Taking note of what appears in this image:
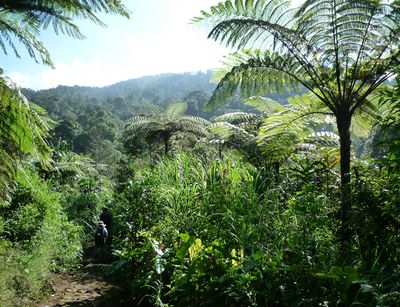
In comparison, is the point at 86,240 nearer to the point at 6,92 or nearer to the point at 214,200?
the point at 214,200

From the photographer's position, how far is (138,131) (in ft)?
38.7

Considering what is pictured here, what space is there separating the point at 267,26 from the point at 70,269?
5.18m

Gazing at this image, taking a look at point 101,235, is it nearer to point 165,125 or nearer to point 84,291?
point 84,291

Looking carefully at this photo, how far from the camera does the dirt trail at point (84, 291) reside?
417 cm

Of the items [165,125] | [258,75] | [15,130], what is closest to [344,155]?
[258,75]

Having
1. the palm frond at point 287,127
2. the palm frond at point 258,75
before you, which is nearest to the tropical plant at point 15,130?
the palm frond at point 258,75

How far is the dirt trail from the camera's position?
13.7 feet

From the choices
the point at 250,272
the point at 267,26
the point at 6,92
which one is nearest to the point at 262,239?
the point at 250,272

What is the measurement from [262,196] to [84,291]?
279cm

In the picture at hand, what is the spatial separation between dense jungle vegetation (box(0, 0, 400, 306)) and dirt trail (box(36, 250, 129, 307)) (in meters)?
0.18

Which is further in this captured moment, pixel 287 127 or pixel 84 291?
pixel 287 127

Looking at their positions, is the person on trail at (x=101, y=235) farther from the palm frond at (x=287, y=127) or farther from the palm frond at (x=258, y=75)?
the palm frond at (x=287, y=127)

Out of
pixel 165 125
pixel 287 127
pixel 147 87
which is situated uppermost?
pixel 147 87

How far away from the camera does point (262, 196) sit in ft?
16.0
